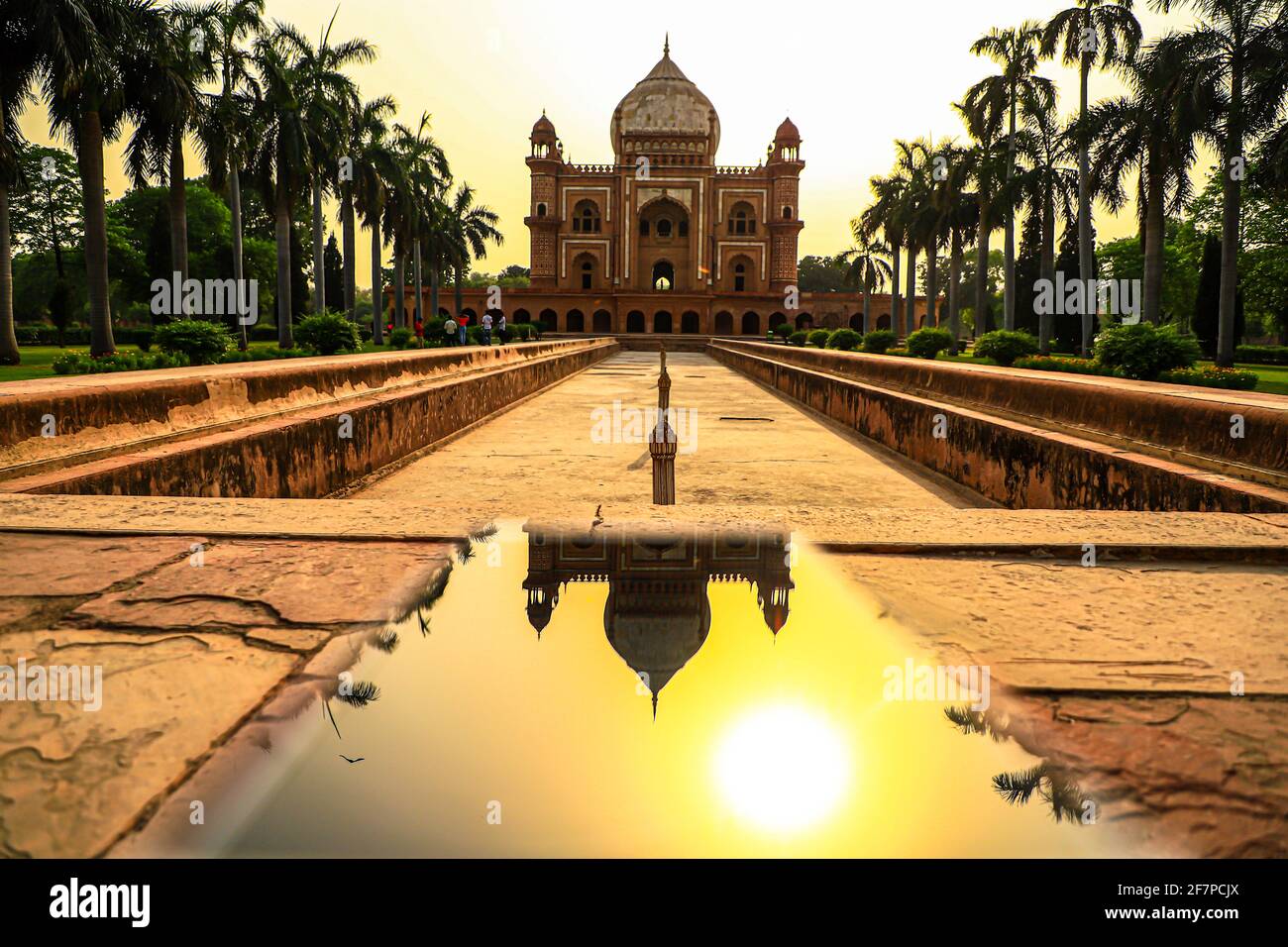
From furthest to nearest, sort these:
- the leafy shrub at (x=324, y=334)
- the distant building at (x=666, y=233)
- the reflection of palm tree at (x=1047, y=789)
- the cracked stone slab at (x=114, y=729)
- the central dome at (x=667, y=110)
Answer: the central dome at (x=667, y=110), the distant building at (x=666, y=233), the leafy shrub at (x=324, y=334), the reflection of palm tree at (x=1047, y=789), the cracked stone slab at (x=114, y=729)

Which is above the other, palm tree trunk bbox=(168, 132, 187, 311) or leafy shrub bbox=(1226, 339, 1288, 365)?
palm tree trunk bbox=(168, 132, 187, 311)

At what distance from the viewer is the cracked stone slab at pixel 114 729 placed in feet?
3.88

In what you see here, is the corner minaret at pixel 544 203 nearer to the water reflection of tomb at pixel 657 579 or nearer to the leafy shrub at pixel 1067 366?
the leafy shrub at pixel 1067 366

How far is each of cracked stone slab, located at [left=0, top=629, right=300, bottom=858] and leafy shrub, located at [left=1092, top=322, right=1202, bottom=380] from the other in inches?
477

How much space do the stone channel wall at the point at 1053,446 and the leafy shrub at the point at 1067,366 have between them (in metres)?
4.55

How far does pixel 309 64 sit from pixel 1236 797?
28.2m

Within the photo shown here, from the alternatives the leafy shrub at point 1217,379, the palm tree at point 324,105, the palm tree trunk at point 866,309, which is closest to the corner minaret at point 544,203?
the palm tree trunk at point 866,309

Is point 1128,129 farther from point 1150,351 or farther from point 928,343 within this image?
point 1150,351

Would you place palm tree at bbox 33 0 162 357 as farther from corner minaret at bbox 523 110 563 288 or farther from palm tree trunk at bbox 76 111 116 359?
corner minaret at bbox 523 110 563 288

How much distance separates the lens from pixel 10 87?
55.2 ft

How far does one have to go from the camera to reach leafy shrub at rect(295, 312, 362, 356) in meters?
17.6

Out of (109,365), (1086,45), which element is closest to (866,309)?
(1086,45)

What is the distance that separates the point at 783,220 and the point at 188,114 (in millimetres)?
43198

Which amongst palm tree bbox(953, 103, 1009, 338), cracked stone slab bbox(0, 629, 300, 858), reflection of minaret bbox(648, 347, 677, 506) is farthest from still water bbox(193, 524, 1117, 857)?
palm tree bbox(953, 103, 1009, 338)
